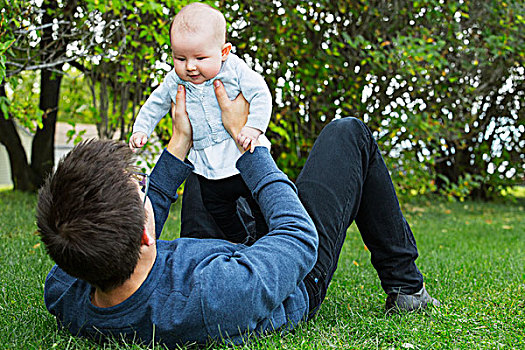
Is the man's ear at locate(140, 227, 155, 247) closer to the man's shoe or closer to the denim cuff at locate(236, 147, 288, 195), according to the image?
the denim cuff at locate(236, 147, 288, 195)

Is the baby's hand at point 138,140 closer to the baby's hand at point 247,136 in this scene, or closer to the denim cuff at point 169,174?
A: the denim cuff at point 169,174

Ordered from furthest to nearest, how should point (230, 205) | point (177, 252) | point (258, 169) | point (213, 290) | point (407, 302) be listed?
1. point (230, 205)
2. point (407, 302)
3. point (258, 169)
4. point (177, 252)
5. point (213, 290)

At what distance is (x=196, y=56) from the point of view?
2309mm

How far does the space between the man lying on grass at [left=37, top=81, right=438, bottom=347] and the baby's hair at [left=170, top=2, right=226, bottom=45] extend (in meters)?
0.64

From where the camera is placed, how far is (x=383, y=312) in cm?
236

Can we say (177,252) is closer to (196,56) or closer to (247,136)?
(247,136)

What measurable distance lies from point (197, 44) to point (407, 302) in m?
1.43

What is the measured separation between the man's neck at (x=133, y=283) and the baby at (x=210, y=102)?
0.75 m

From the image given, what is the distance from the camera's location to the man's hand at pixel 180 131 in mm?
2293

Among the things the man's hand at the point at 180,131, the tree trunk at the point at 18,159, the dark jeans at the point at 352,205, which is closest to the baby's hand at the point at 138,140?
the man's hand at the point at 180,131

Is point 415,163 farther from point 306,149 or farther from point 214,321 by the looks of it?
point 214,321

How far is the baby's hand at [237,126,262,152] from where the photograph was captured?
212 centimetres

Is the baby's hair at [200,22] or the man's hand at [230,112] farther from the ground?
the baby's hair at [200,22]

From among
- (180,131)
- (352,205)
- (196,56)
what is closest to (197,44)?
(196,56)
